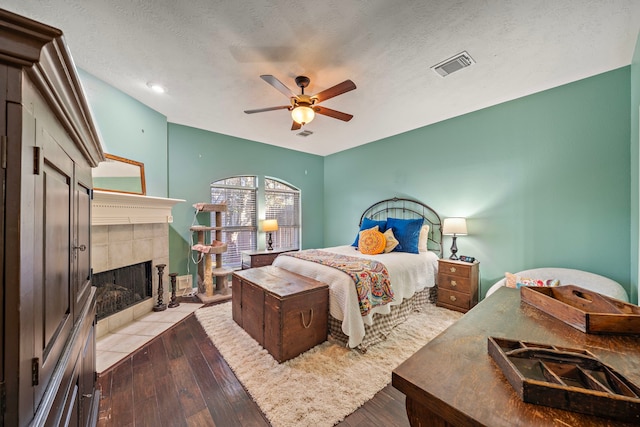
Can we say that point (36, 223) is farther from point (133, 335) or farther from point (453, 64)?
point (453, 64)

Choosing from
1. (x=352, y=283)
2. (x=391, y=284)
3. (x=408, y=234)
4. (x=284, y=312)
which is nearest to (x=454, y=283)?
(x=408, y=234)

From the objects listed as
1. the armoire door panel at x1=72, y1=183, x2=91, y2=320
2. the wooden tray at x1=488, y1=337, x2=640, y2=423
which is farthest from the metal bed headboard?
the armoire door panel at x1=72, y1=183, x2=91, y2=320

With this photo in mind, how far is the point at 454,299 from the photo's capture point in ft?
10.6

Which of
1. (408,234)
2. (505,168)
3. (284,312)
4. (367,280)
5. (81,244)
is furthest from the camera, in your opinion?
(408,234)

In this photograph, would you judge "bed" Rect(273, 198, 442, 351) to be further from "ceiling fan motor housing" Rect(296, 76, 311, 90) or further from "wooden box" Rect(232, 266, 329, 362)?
"ceiling fan motor housing" Rect(296, 76, 311, 90)

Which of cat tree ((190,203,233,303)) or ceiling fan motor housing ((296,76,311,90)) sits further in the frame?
cat tree ((190,203,233,303))

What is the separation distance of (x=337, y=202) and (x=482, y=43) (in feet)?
12.5

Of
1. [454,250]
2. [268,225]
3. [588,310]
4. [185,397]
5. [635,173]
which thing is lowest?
[185,397]

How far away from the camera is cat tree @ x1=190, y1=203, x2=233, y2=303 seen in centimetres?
368

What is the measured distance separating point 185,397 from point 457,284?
3141 millimetres

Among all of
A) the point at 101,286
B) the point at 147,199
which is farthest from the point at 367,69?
the point at 101,286

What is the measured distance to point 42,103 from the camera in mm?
690

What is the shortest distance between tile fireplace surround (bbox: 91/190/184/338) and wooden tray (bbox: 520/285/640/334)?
347cm

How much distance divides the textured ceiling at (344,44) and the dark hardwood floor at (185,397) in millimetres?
2710
